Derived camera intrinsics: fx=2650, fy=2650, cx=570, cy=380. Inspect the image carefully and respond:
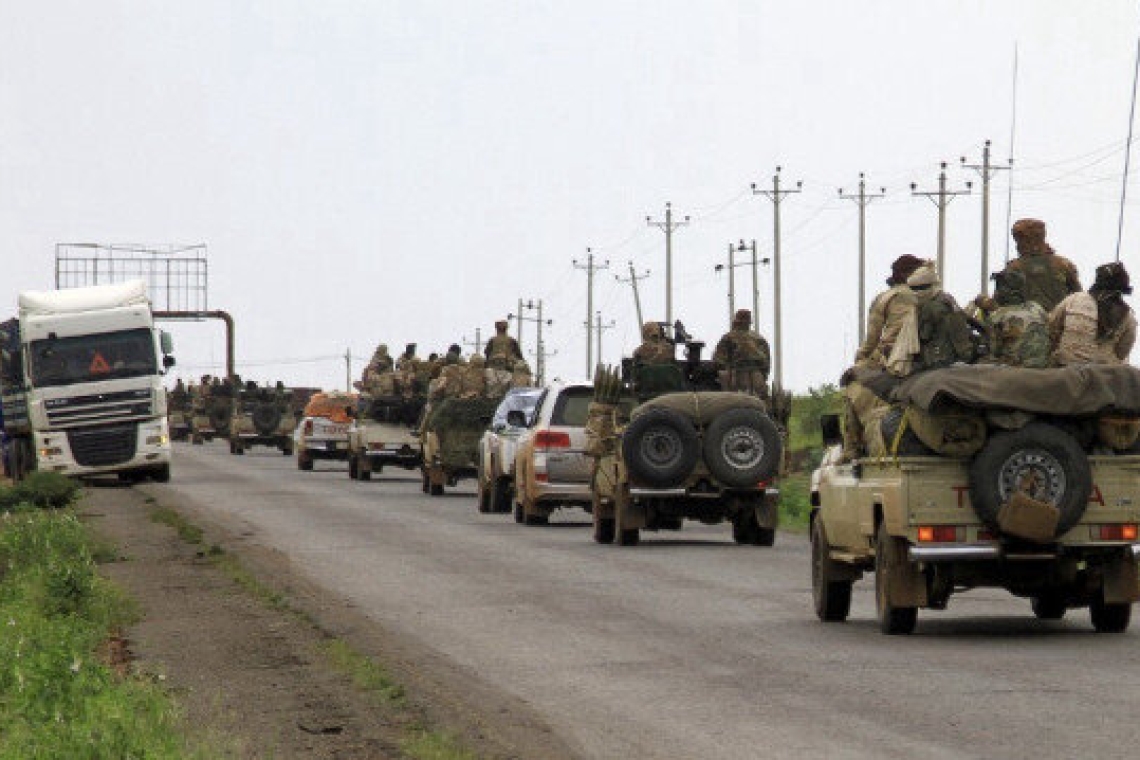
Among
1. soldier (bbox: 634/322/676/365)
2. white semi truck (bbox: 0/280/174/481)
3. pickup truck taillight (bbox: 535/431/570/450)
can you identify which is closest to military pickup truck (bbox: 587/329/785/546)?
soldier (bbox: 634/322/676/365)

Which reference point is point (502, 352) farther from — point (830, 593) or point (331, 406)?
point (830, 593)

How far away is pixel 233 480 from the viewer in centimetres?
4972

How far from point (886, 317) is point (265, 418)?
56.5 metres

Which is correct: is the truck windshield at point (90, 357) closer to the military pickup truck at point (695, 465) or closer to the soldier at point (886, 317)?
the military pickup truck at point (695, 465)

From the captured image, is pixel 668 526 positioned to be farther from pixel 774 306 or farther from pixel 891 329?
pixel 774 306

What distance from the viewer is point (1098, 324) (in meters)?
17.3

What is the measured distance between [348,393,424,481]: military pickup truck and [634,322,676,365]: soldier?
18927mm

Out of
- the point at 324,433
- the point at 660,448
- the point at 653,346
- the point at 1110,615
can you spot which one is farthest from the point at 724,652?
the point at 324,433

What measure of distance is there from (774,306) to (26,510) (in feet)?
215

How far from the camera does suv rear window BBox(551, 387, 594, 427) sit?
103 feet

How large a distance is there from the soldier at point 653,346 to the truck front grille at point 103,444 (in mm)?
16937

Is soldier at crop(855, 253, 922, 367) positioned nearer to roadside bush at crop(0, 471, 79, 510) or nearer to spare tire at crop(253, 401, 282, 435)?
roadside bush at crop(0, 471, 79, 510)

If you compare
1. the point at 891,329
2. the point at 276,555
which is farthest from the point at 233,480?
the point at 891,329

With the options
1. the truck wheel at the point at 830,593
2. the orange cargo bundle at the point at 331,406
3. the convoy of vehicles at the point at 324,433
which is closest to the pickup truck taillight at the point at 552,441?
the truck wheel at the point at 830,593
